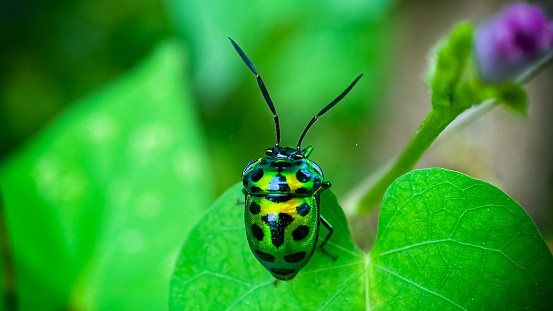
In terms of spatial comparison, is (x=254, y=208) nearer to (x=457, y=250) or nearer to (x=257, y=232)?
(x=257, y=232)

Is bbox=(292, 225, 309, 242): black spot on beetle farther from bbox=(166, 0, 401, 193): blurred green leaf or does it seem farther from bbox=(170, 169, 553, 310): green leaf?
bbox=(166, 0, 401, 193): blurred green leaf

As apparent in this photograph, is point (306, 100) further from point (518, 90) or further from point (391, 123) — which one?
point (518, 90)

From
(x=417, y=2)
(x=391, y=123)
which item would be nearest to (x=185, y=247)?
(x=391, y=123)

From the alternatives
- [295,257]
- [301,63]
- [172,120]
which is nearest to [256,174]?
[295,257]

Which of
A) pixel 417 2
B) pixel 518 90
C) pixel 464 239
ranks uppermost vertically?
pixel 518 90

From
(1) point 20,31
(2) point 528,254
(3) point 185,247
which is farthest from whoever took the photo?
(1) point 20,31

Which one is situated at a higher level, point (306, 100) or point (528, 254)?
point (528, 254)
